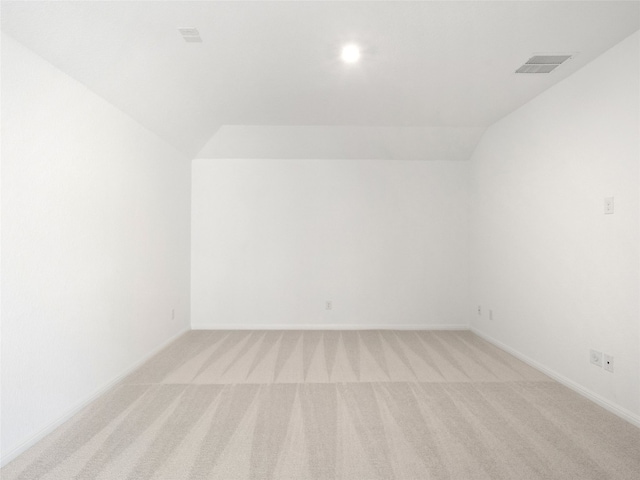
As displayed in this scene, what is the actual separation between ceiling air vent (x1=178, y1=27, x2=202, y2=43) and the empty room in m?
0.03

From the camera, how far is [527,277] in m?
4.23

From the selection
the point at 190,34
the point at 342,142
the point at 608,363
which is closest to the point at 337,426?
the point at 608,363

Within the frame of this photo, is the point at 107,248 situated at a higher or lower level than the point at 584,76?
lower

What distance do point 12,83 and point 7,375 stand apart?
5.63 ft

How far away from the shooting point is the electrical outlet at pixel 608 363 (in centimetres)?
303

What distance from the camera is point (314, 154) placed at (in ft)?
19.2

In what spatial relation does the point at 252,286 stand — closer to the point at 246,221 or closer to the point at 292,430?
the point at 246,221

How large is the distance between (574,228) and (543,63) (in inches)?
55.9

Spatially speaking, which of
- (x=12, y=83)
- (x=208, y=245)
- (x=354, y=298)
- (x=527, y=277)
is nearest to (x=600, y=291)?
(x=527, y=277)

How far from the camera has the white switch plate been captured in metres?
3.06

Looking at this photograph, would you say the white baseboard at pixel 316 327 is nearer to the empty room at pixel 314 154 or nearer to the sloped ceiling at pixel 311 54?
the empty room at pixel 314 154

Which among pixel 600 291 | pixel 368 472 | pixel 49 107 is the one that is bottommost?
pixel 368 472

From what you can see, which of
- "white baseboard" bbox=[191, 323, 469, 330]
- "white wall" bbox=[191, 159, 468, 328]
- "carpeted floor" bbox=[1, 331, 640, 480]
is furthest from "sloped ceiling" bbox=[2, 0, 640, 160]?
"white baseboard" bbox=[191, 323, 469, 330]

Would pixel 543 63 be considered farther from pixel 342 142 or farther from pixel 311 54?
pixel 342 142
